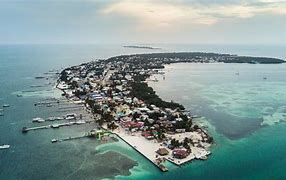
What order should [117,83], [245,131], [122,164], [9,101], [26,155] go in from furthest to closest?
[117,83] → [9,101] → [245,131] → [26,155] → [122,164]

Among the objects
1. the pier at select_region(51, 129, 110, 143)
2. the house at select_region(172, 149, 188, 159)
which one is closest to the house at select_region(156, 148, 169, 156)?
the house at select_region(172, 149, 188, 159)

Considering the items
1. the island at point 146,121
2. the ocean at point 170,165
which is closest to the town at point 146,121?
the island at point 146,121

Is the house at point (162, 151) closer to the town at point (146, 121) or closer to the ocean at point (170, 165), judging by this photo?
the town at point (146, 121)

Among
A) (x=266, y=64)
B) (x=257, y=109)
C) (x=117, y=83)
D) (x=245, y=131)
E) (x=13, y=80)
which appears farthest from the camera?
(x=266, y=64)

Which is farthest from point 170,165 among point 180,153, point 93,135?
point 93,135

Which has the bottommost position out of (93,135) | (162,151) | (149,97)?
(93,135)

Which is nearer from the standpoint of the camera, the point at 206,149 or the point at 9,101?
the point at 206,149

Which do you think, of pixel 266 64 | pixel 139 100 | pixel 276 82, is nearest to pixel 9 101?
pixel 139 100

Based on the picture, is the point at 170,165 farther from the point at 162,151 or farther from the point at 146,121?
the point at 146,121

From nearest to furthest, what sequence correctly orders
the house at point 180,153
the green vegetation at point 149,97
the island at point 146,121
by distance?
the house at point 180,153 → the island at point 146,121 → the green vegetation at point 149,97

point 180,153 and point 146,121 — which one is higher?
point 146,121

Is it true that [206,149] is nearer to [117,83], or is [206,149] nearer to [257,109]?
[257,109]
